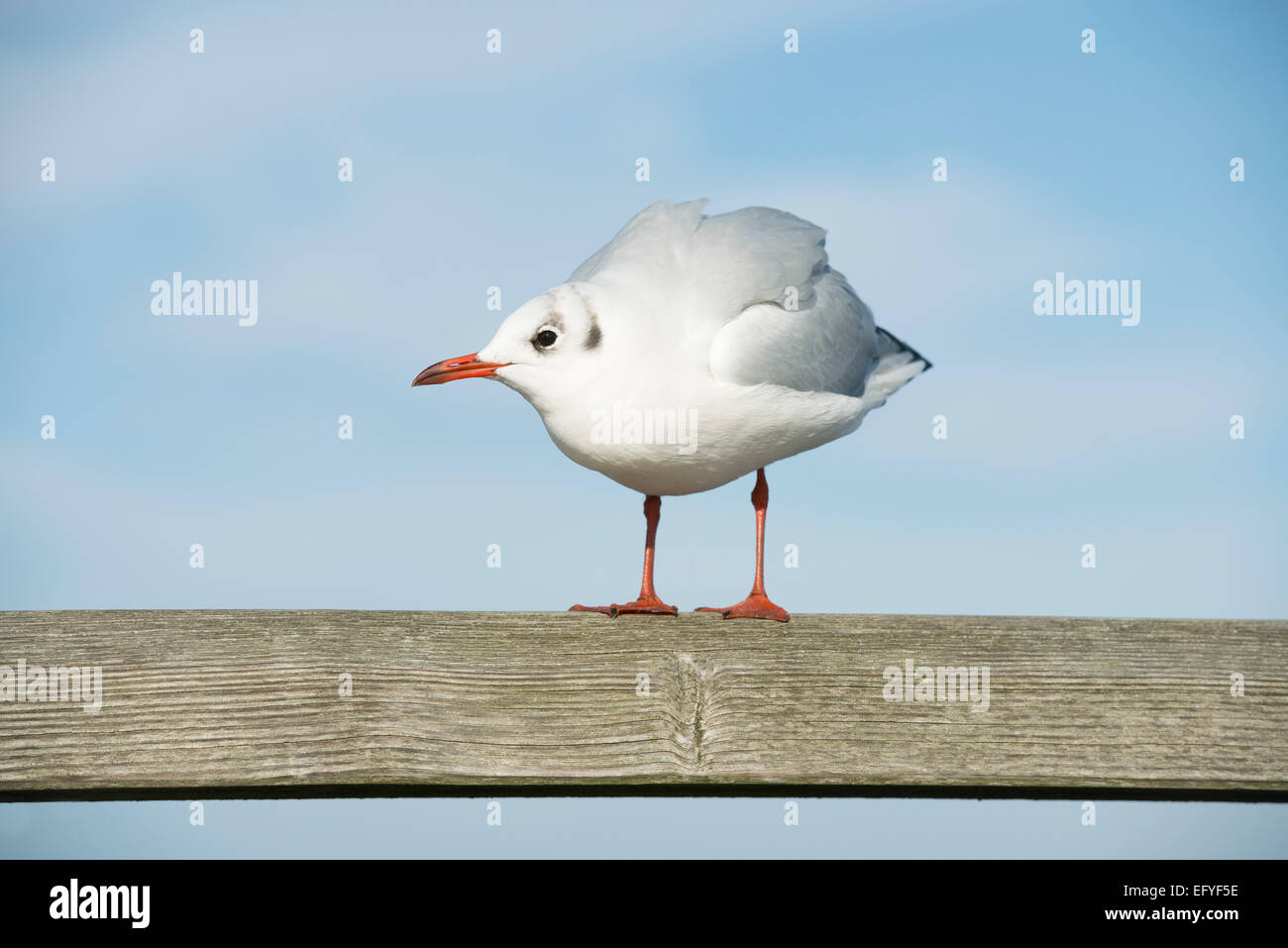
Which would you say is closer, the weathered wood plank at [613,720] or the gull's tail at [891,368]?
the weathered wood plank at [613,720]

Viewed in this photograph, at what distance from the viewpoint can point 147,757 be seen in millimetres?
2402

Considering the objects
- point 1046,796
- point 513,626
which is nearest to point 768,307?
point 513,626

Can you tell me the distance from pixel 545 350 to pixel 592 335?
0.15 m

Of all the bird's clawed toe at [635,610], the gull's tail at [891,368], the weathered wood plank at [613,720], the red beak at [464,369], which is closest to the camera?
the weathered wood plank at [613,720]

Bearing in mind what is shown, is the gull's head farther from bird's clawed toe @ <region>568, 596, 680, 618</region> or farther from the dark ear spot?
bird's clawed toe @ <region>568, 596, 680, 618</region>

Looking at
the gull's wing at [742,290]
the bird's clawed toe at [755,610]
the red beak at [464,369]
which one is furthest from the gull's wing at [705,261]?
the bird's clawed toe at [755,610]

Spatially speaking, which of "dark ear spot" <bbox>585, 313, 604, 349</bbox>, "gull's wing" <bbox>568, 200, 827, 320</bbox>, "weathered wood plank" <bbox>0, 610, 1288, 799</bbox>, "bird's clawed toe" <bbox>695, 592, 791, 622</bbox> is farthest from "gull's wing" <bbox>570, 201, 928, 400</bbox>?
"weathered wood plank" <bbox>0, 610, 1288, 799</bbox>

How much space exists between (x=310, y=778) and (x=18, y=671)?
2.24ft

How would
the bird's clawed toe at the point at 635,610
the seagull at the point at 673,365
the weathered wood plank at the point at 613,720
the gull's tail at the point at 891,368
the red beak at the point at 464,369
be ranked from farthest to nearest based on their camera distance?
the gull's tail at the point at 891,368 → the red beak at the point at 464,369 → the seagull at the point at 673,365 → the bird's clawed toe at the point at 635,610 → the weathered wood plank at the point at 613,720

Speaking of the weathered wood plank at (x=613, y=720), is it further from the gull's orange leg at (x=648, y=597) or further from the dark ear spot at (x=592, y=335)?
the dark ear spot at (x=592, y=335)

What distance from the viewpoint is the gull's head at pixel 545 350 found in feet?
12.2

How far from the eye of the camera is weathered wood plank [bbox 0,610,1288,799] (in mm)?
2375

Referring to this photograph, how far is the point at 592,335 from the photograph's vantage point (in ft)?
12.2

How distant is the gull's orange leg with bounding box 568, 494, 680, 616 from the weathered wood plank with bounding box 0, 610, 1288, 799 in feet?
1.70
